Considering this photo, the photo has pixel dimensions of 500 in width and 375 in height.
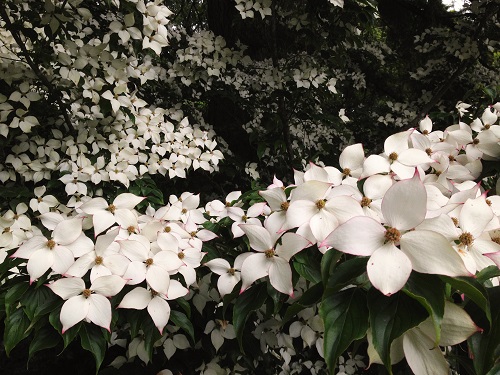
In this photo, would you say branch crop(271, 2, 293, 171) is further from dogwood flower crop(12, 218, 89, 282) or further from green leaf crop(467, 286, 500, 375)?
green leaf crop(467, 286, 500, 375)

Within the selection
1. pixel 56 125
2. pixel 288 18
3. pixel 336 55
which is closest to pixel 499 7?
pixel 336 55

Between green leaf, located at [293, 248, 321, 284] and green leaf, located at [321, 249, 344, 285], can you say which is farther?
green leaf, located at [293, 248, 321, 284]

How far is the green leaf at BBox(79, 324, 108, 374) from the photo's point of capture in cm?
64

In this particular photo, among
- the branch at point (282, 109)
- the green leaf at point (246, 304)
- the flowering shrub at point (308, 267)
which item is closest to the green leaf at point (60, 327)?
the flowering shrub at point (308, 267)

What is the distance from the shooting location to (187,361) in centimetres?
100

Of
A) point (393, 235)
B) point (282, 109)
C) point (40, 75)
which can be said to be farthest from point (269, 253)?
point (282, 109)

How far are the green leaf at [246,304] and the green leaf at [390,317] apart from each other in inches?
8.8

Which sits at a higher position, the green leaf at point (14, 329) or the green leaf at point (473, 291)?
the green leaf at point (473, 291)

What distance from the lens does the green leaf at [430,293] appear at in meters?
0.42

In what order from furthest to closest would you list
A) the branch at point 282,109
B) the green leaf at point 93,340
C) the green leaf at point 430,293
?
the branch at point 282,109 → the green leaf at point 93,340 → the green leaf at point 430,293

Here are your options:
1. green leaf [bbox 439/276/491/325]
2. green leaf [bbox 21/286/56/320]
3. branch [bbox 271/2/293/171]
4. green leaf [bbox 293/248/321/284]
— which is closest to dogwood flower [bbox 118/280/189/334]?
green leaf [bbox 21/286/56/320]

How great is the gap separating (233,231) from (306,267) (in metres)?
0.22

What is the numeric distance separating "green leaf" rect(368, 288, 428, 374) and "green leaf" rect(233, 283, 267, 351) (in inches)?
8.8

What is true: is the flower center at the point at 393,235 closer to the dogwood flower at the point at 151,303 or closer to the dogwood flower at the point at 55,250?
the dogwood flower at the point at 151,303
